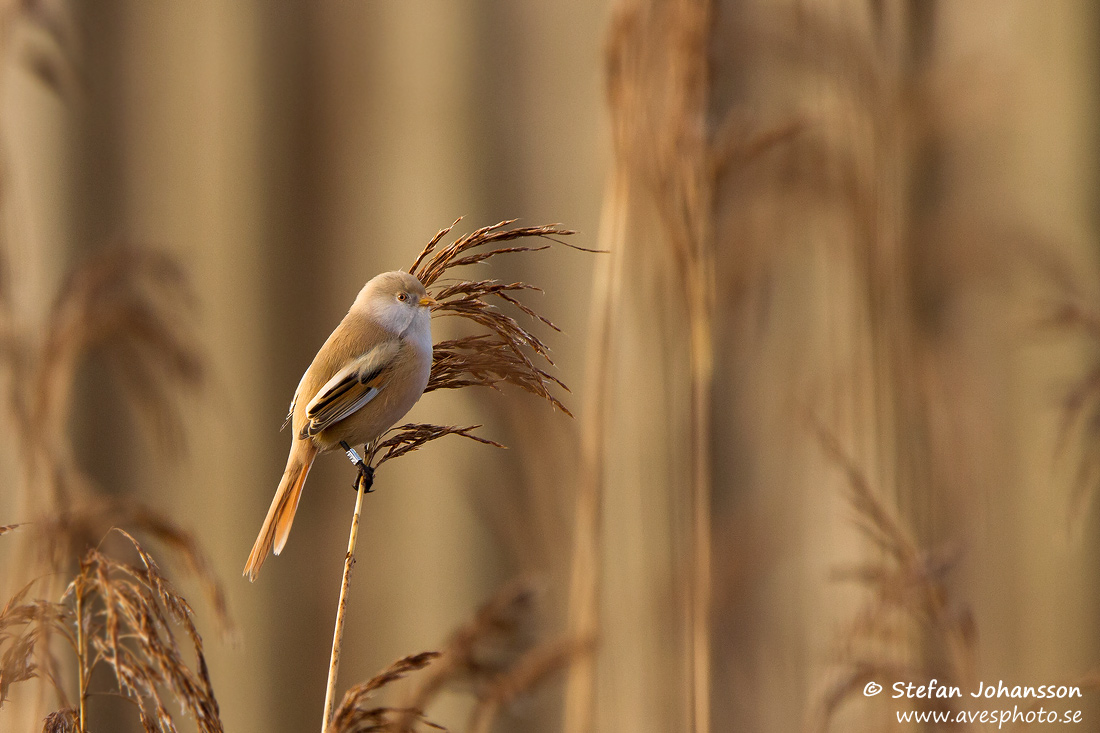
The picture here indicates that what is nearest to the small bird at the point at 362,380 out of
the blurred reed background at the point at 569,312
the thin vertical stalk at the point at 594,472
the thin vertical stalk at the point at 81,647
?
the thin vertical stalk at the point at 81,647

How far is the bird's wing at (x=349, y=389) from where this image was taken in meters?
0.63

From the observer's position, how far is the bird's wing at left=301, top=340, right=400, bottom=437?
632mm

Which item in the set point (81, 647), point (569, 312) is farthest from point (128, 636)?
point (569, 312)

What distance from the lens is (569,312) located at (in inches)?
85.4

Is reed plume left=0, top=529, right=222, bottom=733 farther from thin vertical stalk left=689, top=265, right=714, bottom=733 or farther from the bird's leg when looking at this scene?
thin vertical stalk left=689, top=265, right=714, bottom=733

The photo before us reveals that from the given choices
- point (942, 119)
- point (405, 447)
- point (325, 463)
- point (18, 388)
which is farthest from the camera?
point (325, 463)

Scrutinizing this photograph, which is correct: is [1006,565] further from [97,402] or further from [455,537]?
[97,402]

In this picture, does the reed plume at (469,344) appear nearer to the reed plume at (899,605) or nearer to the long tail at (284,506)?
the long tail at (284,506)

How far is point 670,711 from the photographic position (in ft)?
5.67

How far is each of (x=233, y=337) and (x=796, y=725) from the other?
162 centimetres

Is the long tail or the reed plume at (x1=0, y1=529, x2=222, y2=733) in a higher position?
the long tail

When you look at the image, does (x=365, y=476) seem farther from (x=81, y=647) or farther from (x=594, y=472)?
(x=594, y=472)

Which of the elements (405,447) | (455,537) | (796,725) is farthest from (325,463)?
(405,447)

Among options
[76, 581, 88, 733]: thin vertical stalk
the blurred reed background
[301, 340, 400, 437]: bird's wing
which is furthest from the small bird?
the blurred reed background
